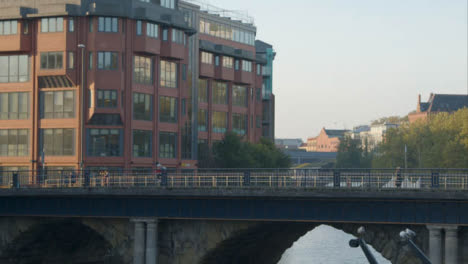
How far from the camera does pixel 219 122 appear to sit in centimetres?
12125

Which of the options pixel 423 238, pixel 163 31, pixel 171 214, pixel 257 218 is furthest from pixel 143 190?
pixel 163 31

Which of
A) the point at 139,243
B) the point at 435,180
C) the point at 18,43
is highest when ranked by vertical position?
the point at 18,43

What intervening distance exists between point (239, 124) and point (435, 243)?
3214 inches

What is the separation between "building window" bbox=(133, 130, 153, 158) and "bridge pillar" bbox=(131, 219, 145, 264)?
36.7 meters

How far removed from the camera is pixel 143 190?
5412 centimetres

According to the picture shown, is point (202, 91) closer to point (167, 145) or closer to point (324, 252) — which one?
point (167, 145)

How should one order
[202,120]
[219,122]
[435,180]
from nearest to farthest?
[435,180], [202,120], [219,122]

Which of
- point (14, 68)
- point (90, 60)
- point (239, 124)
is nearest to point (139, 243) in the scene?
point (90, 60)

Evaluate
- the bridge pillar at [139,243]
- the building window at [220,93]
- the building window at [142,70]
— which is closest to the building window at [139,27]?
the building window at [142,70]

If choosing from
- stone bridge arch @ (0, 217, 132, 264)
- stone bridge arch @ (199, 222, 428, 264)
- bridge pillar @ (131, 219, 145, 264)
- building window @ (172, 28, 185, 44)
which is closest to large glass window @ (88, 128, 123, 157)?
stone bridge arch @ (0, 217, 132, 264)

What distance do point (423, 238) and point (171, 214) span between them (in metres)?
17.4

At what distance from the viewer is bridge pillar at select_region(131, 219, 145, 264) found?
179 feet

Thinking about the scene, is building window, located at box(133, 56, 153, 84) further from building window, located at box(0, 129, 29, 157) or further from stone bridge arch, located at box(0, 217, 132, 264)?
stone bridge arch, located at box(0, 217, 132, 264)

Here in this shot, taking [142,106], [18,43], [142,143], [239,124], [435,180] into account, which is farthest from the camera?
[239,124]
